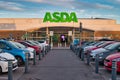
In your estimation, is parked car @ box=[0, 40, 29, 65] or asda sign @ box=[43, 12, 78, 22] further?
asda sign @ box=[43, 12, 78, 22]

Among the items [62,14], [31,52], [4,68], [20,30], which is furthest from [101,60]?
[20,30]

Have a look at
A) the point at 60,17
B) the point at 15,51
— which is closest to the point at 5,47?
the point at 15,51

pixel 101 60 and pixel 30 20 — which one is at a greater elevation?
pixel 30 20

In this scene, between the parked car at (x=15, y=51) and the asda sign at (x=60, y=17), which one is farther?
the asda sign at (x=60, y=17)

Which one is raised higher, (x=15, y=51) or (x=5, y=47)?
(x=5, y=47)

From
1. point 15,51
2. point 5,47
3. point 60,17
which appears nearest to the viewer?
point 15,51

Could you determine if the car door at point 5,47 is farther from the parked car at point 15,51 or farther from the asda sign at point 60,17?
the asda sign at point 60,17

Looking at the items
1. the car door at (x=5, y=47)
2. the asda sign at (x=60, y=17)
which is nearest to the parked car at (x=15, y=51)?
the car door at (x=5, y=47)

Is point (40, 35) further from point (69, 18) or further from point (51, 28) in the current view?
point (69, 18)

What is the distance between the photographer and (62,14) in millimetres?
61000

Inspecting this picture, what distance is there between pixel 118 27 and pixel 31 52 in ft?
154

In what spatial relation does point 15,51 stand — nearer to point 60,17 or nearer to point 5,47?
point 5,47

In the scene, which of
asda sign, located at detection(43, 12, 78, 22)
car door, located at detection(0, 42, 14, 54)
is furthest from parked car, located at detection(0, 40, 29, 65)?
asda sign, located at detection(43, 12, 78, 22)

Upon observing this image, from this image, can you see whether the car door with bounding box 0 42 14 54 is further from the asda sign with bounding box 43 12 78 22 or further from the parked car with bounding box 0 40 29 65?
the asda sign with bounding box 43 12 78 22
